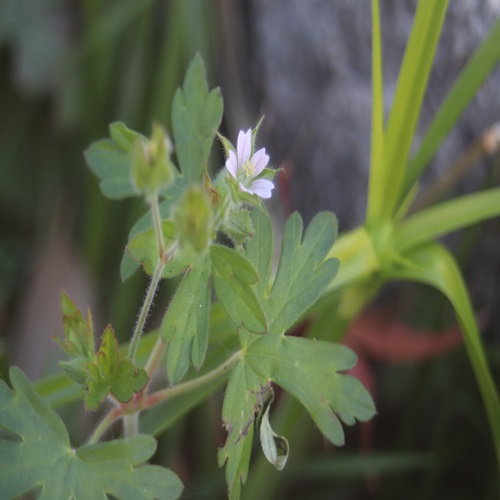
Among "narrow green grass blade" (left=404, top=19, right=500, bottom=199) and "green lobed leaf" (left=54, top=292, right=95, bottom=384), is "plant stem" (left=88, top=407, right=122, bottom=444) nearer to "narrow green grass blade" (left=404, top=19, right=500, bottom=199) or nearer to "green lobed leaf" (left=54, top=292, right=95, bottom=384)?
"green lobed leaf" (left=54, top=292, right=95, bottom=384)

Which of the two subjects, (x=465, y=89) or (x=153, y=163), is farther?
(x=465, y=89)

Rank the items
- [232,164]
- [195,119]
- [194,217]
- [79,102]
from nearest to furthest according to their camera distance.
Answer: [194,217] < [232,164] < [195,119] < [79,102]

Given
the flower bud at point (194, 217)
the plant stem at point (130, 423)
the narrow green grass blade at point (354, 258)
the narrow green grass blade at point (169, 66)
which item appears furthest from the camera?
the narrow green grass blade at point (169, 66)

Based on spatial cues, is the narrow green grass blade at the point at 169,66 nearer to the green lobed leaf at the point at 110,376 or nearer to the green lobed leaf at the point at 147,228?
the green lobed leaf at the point at 147,228

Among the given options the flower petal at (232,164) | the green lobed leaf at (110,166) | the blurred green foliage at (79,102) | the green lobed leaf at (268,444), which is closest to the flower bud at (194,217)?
the flower petal at (232,164)

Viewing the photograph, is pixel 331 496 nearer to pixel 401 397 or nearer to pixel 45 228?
pixel 401 397

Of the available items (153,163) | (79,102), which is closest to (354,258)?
(153,163)

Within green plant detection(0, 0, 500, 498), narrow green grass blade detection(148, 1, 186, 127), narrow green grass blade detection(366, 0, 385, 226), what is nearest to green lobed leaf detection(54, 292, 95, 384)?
green plant detection(0, 0, 500, 498)

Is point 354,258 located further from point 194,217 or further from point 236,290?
point 194,217
